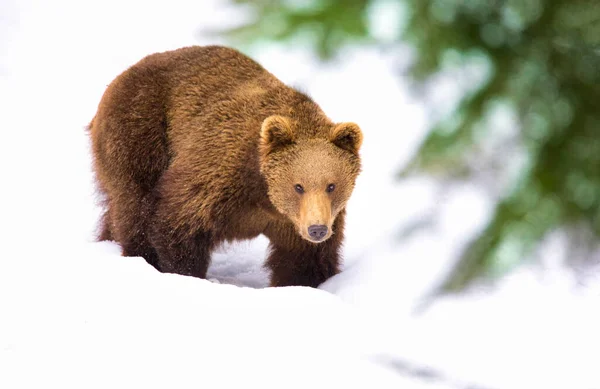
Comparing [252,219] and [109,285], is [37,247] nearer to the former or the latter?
[109,285]

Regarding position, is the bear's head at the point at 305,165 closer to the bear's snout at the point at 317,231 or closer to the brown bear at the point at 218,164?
the brown bear at the point at 218,164

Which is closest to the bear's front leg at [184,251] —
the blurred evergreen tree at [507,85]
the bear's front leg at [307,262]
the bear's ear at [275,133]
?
the bear's front leg at [307,262]

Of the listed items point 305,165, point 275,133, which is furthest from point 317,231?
point 275,133

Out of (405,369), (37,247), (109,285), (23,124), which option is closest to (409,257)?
(405,369)

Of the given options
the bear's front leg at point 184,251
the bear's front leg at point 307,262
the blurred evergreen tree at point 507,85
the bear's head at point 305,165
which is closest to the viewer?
the blurred evergreen tree at point 507,85

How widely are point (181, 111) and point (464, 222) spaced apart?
15.3 ft

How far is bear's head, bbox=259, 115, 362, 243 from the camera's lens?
5.84m

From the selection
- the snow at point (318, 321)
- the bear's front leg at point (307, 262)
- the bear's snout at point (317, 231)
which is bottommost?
the snow at point (318, 321)

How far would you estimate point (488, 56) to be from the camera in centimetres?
236

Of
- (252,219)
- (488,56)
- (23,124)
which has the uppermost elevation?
(23,124)

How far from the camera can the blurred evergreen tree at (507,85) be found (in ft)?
7.55

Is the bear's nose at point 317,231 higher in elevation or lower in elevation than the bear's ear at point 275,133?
lower

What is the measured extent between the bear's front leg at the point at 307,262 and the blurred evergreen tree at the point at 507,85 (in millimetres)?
4286

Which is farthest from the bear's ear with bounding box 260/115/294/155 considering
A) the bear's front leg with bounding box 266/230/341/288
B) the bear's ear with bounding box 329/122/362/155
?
the bear's front leg with bounding box 266/230/341/288
